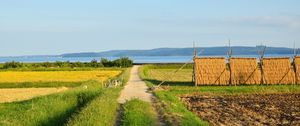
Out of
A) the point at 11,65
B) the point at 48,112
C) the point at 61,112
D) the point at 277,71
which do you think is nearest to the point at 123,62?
the point at 11,65

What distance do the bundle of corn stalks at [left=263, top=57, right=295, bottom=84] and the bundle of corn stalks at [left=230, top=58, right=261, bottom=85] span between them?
539mm

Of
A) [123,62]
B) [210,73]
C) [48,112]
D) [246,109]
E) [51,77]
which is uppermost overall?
[210,73]

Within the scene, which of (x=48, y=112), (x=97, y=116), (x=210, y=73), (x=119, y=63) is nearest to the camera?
(x=97, y=116)

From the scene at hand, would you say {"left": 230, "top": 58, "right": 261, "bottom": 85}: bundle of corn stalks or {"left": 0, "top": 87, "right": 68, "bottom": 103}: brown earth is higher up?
{"left": 230, "top": 58, "right": 261, "bottom": 85}: bundle of corn stalks

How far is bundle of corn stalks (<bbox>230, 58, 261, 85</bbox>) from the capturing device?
3309 centimetres

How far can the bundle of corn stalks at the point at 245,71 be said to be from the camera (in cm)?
3309

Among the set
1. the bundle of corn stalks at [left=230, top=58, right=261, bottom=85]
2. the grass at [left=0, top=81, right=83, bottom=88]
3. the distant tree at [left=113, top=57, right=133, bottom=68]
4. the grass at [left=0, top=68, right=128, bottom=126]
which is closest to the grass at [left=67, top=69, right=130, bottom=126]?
the grass at [left=0, top=68, right=128, bottom=126]

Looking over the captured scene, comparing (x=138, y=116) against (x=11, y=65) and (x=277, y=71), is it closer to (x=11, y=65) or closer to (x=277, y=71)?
(x=277, y=71)

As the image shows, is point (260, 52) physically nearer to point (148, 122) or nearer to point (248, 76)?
point (248, 76)

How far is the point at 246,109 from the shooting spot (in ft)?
68.0

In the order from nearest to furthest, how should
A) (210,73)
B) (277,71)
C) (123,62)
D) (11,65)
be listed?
(210,73) < (277,71) < (11,65) < (123,62)

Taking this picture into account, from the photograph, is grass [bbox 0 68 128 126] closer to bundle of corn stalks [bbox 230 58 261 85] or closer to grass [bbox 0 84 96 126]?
grass [bbox 0 84 96 126]

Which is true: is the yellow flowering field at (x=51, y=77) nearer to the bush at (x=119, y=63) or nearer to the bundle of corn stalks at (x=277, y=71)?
the bundle of corn stalks at (x=277, y=71)

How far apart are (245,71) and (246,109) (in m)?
12.8
